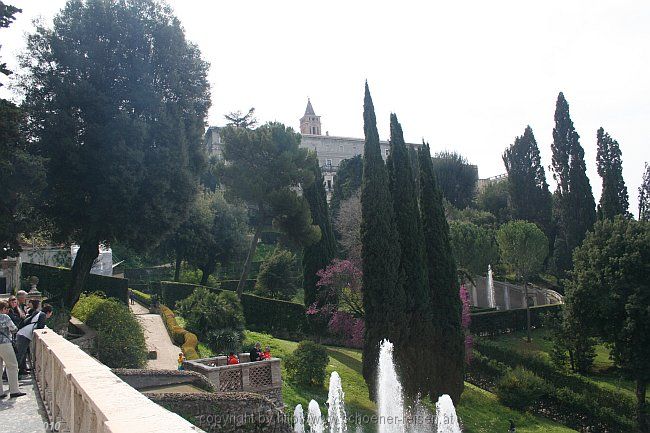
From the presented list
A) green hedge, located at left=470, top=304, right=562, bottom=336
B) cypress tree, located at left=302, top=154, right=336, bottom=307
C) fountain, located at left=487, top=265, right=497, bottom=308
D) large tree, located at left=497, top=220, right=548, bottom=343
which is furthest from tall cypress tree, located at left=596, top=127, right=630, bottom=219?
cypress tree, located at left=302, top=154, right=336, bottom=307

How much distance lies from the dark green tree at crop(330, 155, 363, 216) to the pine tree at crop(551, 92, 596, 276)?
17348 mm

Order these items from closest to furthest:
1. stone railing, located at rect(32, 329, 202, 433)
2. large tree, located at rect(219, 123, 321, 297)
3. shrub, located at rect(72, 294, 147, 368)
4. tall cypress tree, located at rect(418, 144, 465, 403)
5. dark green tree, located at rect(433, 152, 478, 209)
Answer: stone railing, located at rect(32, 329, 202, 433) → shrub, located at rect(72, 294, 147, 368) → tall cypress tree, located at rect(418, 144, 465, 403) → large tree, located at rect(219, 123, 321, 297) → dark green tree, located at rect(433, 152, 478, 209)

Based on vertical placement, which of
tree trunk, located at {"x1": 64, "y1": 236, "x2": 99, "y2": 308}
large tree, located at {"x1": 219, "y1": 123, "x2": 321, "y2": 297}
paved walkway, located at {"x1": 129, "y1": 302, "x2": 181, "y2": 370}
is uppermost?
large tree, located at {"x1": 219, "y1": 123, "x2": 321, "y2": 297}

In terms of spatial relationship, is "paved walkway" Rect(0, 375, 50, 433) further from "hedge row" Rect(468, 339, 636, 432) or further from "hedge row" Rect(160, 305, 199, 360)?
"hedge row" Rect(468, 339, 636, 432)

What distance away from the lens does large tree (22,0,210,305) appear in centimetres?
1794

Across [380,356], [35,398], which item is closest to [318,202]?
[380,356]

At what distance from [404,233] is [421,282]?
6.08 feet

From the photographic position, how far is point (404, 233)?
21375 millimetres

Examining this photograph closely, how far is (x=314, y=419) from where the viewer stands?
16281 millimetres

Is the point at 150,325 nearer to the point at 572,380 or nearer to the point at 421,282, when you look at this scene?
the point at 421,282

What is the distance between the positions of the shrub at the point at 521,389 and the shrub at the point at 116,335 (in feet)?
44.4

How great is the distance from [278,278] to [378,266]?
46.8ft

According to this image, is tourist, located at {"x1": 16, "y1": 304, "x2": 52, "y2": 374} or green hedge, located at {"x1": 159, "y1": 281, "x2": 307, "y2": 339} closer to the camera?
tourist, located at {"x1": 16, "y1": 304, "x2": 52, "y2": 374}

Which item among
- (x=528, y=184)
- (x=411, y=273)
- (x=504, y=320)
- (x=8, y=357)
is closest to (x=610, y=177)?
(x=528, y=184)
